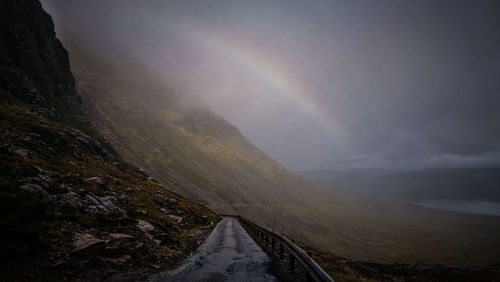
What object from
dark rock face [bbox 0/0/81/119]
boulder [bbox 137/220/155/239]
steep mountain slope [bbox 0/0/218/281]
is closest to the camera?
steep mountain slope [bbox 0/0/218/281]

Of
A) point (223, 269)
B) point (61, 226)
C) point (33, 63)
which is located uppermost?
point (33, 63)

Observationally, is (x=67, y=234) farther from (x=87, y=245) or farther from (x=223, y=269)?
(x=223, y=269)

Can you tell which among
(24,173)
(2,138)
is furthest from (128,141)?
(24,173)

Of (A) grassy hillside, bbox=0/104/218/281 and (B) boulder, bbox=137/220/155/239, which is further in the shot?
(B) boulder, bbox=137/220/155/239

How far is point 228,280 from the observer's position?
24.9ft

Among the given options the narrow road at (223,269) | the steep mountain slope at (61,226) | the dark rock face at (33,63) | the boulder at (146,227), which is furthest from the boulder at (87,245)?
the dark rock face at (33,63)

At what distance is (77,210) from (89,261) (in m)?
4.06

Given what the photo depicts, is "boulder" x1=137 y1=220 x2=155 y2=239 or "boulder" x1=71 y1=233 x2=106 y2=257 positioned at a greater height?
"boulder" x1=137 y1=220 x2=155 y2=239

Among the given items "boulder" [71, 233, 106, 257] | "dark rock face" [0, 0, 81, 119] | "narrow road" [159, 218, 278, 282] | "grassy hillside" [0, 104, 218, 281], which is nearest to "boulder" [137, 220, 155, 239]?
"grassy hillside" [0, 104, 218, 281]

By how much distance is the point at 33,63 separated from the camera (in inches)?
1853

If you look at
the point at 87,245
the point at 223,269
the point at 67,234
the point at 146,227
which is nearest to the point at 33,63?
Result: the point at 146,227

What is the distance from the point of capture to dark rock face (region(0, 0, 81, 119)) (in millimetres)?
37562

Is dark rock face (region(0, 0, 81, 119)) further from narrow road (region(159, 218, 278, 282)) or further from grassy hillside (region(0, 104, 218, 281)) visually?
narrow road (region(159, 218, 278, 282))

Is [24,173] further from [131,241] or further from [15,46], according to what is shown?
[15,46]
